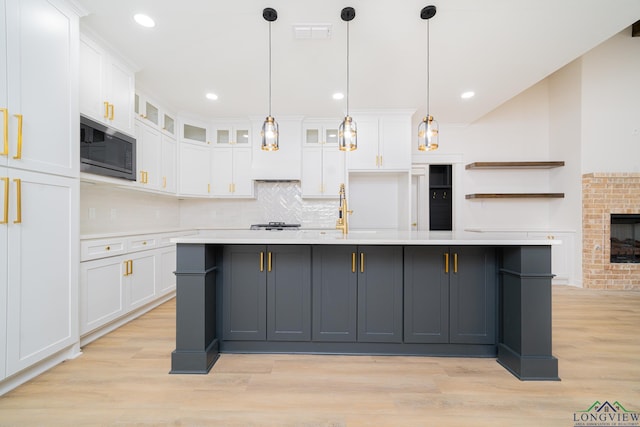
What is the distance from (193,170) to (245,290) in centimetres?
290

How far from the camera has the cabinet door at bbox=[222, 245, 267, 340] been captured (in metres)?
2.19

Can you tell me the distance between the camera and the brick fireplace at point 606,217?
4.17m

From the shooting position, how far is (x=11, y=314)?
1.67 meters

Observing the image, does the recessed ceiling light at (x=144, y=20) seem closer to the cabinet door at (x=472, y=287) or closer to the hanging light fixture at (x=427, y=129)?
the hanging light fixture at (x=427, y=129)

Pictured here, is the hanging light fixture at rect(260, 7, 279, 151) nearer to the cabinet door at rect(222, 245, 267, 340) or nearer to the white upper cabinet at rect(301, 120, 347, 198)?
the cabinet door at rect(222, 245, 267, 340)

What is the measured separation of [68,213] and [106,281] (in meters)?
0.77

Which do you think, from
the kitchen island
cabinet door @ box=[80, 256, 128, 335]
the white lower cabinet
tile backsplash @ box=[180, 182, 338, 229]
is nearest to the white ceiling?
tile backsplash @ box=[180, 182, 338, 229]

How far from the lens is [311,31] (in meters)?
2.37

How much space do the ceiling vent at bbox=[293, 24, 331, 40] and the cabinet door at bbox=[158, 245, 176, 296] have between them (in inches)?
113

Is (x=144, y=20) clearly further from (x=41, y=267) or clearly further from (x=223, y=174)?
(x=223, y=174)

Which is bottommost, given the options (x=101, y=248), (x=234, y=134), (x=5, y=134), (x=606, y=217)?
(x=101, y=248)

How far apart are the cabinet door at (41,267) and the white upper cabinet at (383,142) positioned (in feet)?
11.4

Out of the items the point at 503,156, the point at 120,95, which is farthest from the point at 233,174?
the point at 503,156

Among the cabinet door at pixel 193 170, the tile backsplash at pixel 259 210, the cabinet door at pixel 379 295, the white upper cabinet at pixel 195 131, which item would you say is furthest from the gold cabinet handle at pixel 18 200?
the tile backsplash at pixel 259 210
